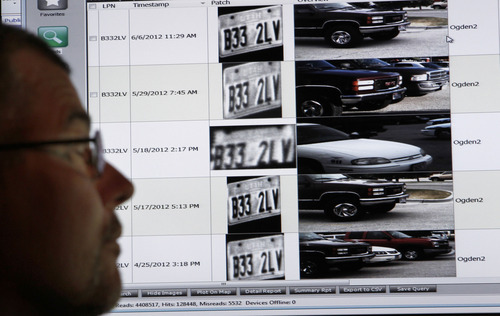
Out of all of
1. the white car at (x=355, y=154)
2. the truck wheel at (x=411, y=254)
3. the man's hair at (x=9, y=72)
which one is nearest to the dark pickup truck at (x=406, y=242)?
the truck wheel at (x=411, y=254)

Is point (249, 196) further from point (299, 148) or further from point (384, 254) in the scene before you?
point (384, 254)

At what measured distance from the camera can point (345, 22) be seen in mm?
1159

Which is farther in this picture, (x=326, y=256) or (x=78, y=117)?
(x=326, y=256)


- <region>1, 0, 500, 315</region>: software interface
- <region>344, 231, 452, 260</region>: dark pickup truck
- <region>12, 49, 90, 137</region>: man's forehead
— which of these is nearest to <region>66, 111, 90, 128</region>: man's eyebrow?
<region>12, 49, 90, 137</region>: man's forehead

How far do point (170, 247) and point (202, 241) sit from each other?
6cm

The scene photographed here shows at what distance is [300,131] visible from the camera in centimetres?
115

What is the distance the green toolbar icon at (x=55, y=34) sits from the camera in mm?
1175

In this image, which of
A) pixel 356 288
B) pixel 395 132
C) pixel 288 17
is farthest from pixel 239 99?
pixel 356 288

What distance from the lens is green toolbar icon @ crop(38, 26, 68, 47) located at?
1.17 meters

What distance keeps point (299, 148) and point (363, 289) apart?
0.93 feet

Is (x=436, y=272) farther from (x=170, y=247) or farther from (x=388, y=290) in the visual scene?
(x=170, y=247)

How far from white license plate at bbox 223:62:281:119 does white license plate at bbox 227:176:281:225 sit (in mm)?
130

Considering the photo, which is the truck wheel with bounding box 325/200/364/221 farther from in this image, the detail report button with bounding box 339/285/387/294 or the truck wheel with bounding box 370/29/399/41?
the truck wheel with bounding box 370/29/399/41

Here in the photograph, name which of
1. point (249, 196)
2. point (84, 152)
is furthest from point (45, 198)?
point (249, 196)
